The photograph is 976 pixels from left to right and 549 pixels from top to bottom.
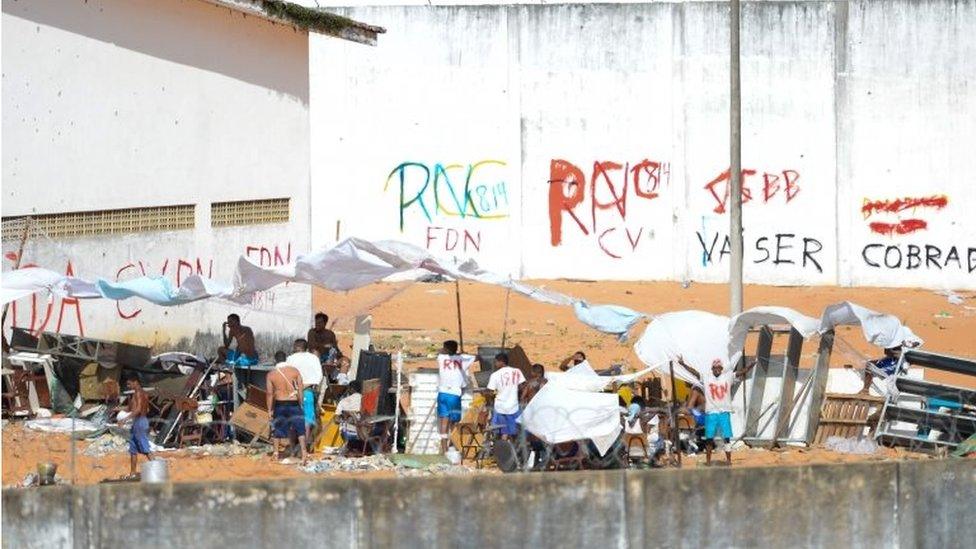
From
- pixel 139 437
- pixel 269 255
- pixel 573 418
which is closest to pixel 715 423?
pixel 573 418

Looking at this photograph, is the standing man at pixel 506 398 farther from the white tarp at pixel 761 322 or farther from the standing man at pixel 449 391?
the white tarp at pixel 761 322

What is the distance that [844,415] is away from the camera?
20.3 m

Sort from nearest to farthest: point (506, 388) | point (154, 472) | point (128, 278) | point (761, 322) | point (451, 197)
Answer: point (154, 472) → point (506, 388) → point (761, 322) → point (128, 278) → point (451, 197)

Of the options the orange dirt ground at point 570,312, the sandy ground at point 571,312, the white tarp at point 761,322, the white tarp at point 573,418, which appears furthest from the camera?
the sandy ground at point 571,312

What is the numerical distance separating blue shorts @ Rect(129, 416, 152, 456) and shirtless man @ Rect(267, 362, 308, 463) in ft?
5.37

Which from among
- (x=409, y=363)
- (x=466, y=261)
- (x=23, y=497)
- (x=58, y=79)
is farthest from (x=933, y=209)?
(x=23, y=497)

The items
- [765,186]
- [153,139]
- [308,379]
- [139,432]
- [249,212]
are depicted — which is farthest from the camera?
[765,186]

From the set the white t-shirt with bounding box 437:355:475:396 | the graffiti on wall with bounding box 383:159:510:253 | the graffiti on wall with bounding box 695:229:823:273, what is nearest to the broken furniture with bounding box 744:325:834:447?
the white t-shirt with bounding box 437:355:475:396

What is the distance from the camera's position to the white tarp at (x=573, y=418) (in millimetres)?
17344

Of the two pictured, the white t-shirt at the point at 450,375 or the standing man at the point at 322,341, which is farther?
the standing man at the point at 322,341

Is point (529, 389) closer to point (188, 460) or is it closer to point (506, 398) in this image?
point (506, 398)

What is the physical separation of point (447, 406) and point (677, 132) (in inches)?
530

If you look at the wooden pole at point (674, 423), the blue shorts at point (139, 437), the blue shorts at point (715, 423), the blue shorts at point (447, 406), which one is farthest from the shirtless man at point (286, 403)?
the blue shorts at point (715, 423)

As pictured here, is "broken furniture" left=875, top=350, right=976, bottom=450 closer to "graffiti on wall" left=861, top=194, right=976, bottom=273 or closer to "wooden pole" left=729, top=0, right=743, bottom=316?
"wooden pole" left=729, top=0, right=743, bottom=316
